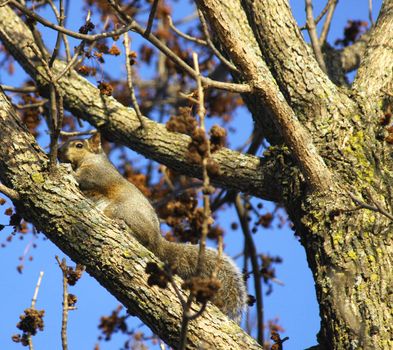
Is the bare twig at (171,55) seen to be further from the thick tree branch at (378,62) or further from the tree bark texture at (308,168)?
the thick tree branch at (378,62)

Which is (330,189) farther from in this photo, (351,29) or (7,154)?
(351,29)

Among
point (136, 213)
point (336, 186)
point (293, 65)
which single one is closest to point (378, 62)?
point (293, 65)

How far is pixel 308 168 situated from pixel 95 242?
1.12 metres

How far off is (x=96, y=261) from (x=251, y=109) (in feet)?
5.23

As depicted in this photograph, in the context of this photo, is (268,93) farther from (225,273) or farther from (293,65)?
(225,273)

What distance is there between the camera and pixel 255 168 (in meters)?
4.28

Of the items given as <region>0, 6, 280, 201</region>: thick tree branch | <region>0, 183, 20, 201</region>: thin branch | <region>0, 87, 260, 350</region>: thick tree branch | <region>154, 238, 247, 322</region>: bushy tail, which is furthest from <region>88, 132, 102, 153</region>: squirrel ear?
<region>0, 183, 20, 201</region>: thin branch

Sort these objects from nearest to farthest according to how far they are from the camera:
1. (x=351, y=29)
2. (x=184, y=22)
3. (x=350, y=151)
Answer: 1. (x=350, y=151)
2. (x=351, y=29)
3. (x=184, y=22)

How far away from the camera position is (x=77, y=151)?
18.8 ft

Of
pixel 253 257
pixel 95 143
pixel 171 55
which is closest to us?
pixel 171 55

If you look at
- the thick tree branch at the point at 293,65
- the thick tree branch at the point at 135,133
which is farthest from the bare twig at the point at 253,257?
the thick tree branch at the point at 293,65

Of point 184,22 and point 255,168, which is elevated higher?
point 184,22

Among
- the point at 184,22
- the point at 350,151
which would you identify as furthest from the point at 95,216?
the point at 184,22

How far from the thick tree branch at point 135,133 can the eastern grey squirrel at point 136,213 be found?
43 cm
